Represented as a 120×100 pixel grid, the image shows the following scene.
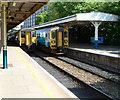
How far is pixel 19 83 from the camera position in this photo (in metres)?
7.50

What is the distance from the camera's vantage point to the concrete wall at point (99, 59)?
1366cm

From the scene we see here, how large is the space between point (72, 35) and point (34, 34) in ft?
36.1

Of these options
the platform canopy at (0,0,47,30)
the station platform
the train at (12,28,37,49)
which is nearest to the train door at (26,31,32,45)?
the train at (12,28,37,49)

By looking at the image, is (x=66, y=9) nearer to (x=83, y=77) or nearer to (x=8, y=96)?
(x=83, y=77)

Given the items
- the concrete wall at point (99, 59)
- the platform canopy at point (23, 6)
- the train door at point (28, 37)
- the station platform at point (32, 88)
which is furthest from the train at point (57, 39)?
the station platform at point (32, 88)

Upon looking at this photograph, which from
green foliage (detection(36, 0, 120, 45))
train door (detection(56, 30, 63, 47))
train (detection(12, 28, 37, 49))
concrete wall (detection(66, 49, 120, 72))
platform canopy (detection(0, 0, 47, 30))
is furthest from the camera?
train (detection(12, 28, 37, 49))

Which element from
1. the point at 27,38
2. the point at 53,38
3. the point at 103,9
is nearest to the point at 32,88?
the point at 53,38

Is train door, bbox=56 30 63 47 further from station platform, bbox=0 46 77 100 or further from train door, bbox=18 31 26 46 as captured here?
station platform, bbox=0 46 77 100

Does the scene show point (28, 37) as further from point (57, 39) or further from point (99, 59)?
point (99, 59)

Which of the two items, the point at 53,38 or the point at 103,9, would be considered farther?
the point at 103,9

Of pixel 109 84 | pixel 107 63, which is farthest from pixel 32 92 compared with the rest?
pixel 107 63

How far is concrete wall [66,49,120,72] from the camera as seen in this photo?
1366 cm

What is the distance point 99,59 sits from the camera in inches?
624

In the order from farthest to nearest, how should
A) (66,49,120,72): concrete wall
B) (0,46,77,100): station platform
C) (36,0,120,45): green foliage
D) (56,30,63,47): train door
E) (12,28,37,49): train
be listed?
1. (12,28,37,49): train
2. (36,0,120,45): green foliage
3. (56,30,63,47): train door
4. (66,49,120,72): concrete wall
5. (0,46,77,100): station platform
